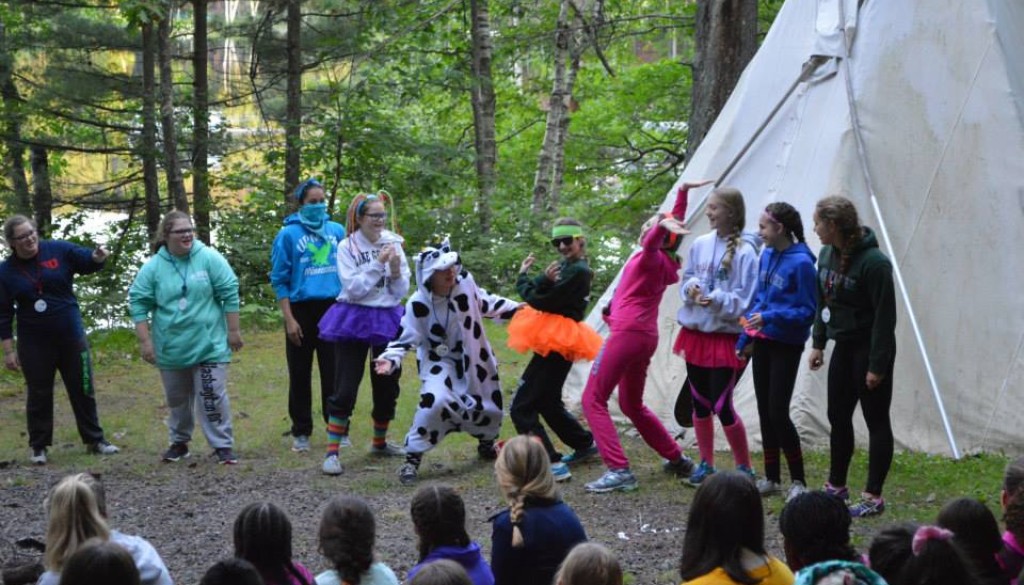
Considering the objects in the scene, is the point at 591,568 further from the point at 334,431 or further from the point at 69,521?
the point at 334,431

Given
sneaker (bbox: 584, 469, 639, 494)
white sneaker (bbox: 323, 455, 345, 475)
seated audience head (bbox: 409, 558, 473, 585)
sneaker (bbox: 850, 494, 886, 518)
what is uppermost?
seated audience head (bbox: 409, 558, 473, 585)

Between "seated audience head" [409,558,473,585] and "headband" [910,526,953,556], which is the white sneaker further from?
"headband" [910,526,953,556]

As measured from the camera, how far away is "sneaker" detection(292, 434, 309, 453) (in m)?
8.68

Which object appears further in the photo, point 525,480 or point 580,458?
point 580,458

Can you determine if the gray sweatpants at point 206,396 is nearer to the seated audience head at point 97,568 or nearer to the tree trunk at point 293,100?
the seated audience head at point 97,568

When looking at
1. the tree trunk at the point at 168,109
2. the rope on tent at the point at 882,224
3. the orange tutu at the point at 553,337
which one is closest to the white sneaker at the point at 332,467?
the orange tutu at the point at 553,337

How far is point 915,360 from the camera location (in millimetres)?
8062

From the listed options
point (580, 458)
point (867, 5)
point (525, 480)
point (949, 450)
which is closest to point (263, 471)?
point (580, 458)

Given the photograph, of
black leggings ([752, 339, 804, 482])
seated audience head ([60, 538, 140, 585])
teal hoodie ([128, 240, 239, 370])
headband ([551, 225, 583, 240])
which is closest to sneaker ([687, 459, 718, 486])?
black leggings ([752, 339, 804, 482])

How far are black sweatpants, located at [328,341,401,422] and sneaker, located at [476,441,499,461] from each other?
730 millimetres

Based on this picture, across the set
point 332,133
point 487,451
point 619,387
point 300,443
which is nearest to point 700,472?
point 619,387

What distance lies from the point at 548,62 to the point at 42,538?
1487cm

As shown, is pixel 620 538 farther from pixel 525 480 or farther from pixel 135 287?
pixel 135 287

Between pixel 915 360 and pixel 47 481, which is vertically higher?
pixel 915 360
